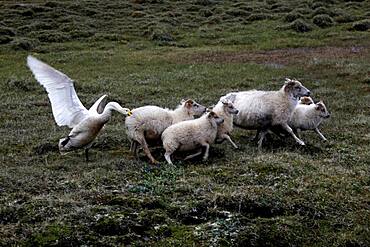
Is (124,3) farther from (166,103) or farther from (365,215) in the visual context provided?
(365,215)

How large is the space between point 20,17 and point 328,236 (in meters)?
38.4

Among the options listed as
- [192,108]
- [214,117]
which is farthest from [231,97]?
[214,117]

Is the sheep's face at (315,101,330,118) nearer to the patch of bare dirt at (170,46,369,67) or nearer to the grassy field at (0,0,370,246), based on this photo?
the grassy field at (0,0,370,246)

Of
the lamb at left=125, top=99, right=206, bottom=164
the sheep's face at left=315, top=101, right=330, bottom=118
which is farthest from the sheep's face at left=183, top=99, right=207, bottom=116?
the sheep's face at left=315, top=101, right=330, bottom=118

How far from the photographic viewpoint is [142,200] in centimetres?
934

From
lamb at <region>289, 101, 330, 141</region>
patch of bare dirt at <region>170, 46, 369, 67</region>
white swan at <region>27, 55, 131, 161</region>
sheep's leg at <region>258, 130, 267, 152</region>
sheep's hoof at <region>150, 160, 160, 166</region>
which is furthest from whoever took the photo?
patch of bare dirt at <region>170, 46, 369, 67</region>

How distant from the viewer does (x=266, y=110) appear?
1402cm

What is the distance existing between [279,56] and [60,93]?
20.0 metres

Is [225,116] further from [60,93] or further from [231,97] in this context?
[60,93]

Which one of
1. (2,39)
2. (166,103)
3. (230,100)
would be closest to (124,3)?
(2,39)

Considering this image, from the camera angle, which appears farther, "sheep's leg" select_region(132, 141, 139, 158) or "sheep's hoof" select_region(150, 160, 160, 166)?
"sheep's leg" select_region(132, 141, 139, 158)

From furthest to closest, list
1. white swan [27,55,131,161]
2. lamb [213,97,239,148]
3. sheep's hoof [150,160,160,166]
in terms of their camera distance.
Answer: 1. lamb [213,97,239,148]
2. white swan [27,55,131,161]
3. sheep's hoof [150,160,160,166]

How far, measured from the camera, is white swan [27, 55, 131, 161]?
12508 millimetres

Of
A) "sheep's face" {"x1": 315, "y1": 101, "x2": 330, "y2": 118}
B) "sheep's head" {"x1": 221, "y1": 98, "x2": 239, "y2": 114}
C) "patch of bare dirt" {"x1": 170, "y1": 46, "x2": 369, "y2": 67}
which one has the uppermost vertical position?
"sheep's head" {"x1": 221, "y1": 98, "x2": 239, "y2": 114}
